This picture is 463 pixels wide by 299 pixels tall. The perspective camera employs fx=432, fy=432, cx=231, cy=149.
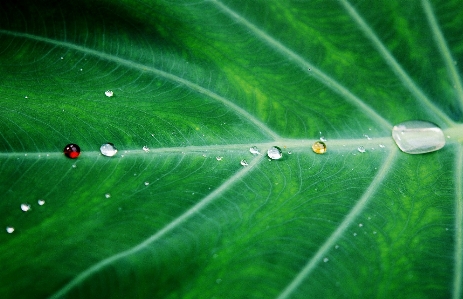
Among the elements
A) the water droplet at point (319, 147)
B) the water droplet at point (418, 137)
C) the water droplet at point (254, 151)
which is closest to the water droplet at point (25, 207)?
the water droplet at point (254, 151)

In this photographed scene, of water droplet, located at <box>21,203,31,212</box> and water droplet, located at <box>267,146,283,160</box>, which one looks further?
water droplet, located at <box>267,146,283,160</box>

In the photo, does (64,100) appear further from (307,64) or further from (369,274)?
(369,274)

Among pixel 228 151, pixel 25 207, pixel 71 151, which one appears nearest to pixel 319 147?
pixel 228 151

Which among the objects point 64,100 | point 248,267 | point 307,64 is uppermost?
point 307,64

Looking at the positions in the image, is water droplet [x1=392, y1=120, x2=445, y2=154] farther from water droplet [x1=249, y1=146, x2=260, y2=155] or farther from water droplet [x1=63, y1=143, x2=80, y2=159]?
water droplet [x1=63, y1=143, x2=80, y2=159]

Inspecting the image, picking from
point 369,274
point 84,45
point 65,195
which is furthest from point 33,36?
point 369,274

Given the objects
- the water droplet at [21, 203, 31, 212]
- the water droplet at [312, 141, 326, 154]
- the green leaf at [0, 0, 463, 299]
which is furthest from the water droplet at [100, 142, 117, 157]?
the water droplet at [312, 141, 326, 154]
